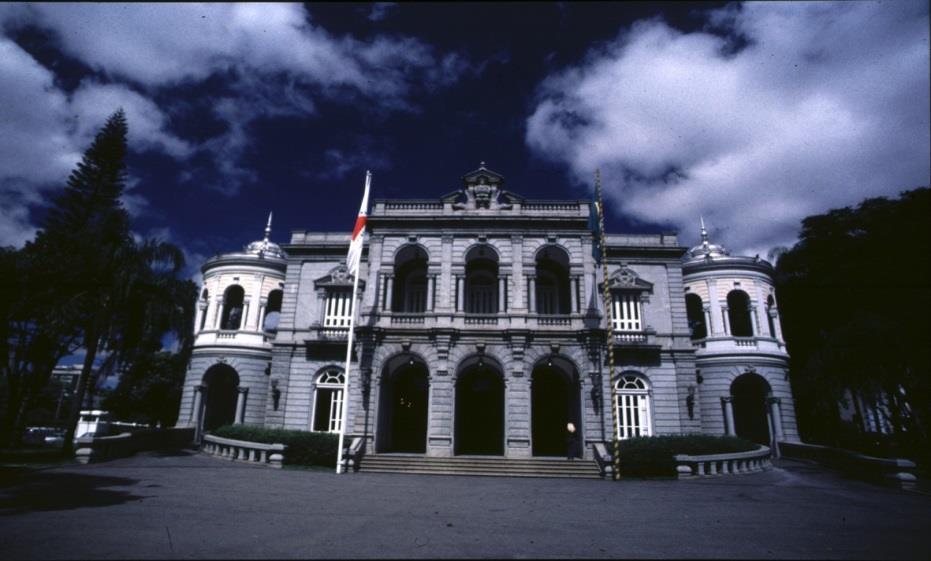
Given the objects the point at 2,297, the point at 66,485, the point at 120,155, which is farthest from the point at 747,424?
the point at 120,155

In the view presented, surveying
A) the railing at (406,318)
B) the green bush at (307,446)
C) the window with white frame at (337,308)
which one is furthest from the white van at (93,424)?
the railing at (406,318)

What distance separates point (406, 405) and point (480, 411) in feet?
12.7

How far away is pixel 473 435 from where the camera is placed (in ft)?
79.5

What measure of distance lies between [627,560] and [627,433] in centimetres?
1835

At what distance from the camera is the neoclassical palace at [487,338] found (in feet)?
72.2

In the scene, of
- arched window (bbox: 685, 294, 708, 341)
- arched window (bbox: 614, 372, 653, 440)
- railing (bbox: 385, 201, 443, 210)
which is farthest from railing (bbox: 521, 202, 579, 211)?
arched window (bbox: 685, 294, 708, 341)

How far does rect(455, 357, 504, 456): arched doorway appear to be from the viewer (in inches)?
949

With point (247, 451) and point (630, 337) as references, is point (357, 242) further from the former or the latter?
point (630, 337)

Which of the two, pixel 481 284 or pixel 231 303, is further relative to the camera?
pixel 231 303

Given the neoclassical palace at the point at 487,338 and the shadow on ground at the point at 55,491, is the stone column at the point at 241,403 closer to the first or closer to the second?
the neoclassical palace at the point at 487,338

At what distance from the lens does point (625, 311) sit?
84.3ft

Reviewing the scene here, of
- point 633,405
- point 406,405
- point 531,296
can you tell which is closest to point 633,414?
point 633,405

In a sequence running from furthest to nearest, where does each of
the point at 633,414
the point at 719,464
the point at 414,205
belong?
Answer: the point at 414,205, the point at 633,414, the point at 719,464

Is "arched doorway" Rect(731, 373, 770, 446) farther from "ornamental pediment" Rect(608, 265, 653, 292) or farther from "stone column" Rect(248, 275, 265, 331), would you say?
"stone column" Rect(248, 275, 265, 331)
